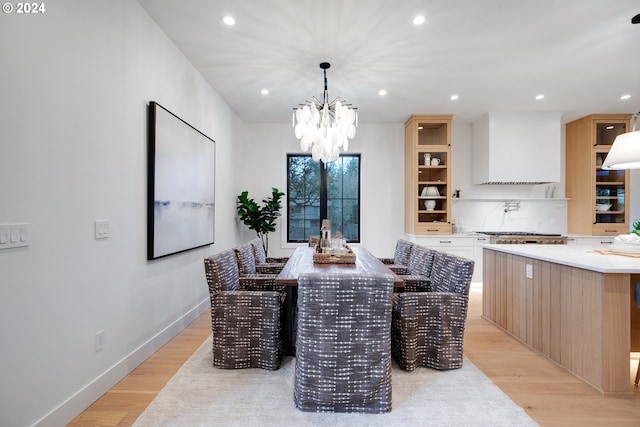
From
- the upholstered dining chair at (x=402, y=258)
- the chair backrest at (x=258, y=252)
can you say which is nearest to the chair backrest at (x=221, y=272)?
the chair backrest at (x=258, y=252)

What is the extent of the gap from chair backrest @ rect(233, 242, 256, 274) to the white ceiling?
6.63ft

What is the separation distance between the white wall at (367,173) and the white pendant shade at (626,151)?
3.14 metres

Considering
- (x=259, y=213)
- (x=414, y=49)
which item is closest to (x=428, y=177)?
(x=414, y=49)

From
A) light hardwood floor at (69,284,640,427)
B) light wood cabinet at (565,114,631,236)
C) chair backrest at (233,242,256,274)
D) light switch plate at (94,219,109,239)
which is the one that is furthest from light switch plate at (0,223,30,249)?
light wood cabinet at (565,114,631,236)

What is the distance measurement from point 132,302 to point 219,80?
2.74 metres

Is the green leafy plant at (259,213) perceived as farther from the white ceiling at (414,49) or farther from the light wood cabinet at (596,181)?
the light wood cabinet at (596,181)

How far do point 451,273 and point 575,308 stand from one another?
91cm

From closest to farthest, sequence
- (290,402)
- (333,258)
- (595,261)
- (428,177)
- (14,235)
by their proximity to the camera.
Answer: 1. (14,235)
2. (290,402)
3. (595,261)
4. (333,258)
5. (428,177)

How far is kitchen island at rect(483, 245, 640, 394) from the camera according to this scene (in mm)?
1960

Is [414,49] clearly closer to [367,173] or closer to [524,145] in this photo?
[367,173]

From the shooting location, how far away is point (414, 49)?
2.93 meters

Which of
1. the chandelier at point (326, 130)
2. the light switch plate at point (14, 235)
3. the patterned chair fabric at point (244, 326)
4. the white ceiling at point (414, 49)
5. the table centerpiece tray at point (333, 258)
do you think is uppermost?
the white ceiling at point (414, 49)

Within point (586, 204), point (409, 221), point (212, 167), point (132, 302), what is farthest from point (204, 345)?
point (586, 204)

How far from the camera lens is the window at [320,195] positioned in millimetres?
5535
